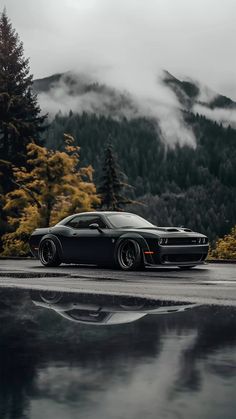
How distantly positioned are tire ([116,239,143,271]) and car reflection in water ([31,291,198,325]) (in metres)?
5.48

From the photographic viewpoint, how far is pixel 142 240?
16859 mm

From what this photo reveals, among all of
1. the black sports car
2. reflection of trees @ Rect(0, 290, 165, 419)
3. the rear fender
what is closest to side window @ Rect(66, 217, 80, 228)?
the black sports car

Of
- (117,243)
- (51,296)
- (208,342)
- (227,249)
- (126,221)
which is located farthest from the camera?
(227,249)

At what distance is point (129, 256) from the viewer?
681 inches

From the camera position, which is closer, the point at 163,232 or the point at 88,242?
the point at 163,232

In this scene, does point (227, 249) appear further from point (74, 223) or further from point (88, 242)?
point (88, 242)

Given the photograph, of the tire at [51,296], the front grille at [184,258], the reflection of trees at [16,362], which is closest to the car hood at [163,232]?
the front grille at [184,258]

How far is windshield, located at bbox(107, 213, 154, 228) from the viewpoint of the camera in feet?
59.7

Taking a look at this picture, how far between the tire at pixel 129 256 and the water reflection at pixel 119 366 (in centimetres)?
783

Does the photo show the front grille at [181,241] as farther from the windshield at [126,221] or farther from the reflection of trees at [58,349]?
the reflection of trees at [58,349]

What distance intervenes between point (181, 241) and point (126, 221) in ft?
5.61

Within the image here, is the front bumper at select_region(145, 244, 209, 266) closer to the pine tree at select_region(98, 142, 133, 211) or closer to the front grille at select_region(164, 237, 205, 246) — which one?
the front grille at select_region(164, 237, 205, 246)

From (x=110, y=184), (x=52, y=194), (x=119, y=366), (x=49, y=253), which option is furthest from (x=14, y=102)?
(x=119, y=366)

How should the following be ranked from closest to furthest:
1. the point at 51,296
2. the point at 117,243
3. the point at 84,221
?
the point at 51,296 < the point at 117,243 < the point at 84,221
